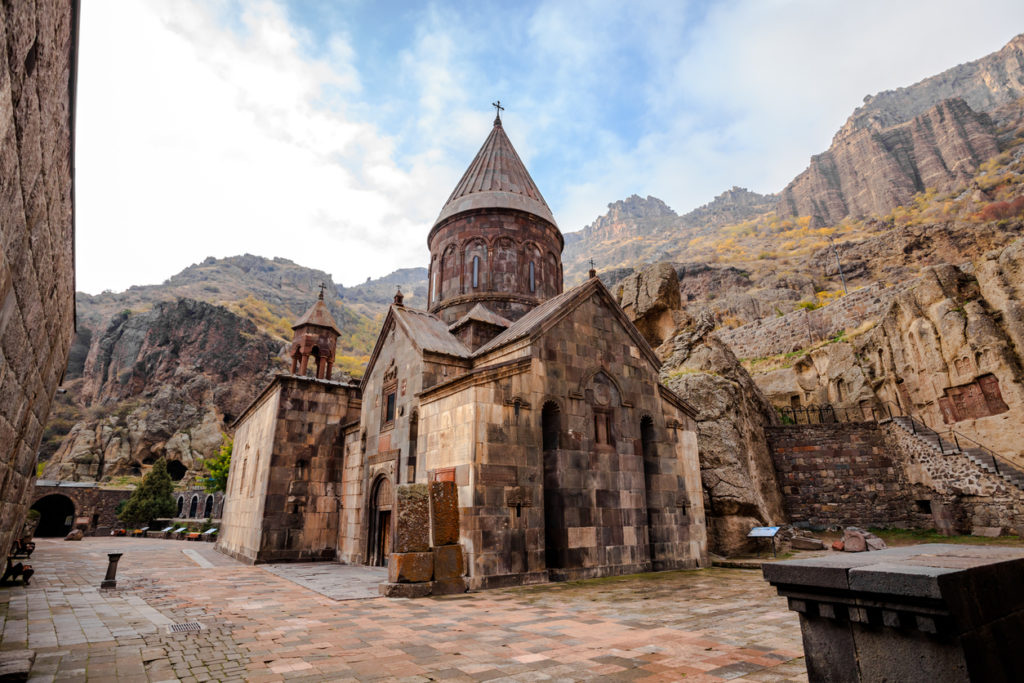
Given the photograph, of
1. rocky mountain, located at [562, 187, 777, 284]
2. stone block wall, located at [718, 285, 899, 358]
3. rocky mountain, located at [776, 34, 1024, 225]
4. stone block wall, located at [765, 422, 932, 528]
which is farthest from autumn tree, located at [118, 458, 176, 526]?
rocky mountain, located at [776, 34, 1024, 225]

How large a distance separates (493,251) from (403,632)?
13.4 meters

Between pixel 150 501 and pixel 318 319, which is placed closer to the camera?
pixel 318 319

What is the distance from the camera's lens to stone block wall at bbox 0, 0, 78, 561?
2.22 meters

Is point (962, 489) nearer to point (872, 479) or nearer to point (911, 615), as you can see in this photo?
point (872, 479)

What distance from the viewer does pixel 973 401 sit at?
15.1 metres

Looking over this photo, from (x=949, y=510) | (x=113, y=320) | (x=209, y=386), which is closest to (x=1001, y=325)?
(x=949, y=510)

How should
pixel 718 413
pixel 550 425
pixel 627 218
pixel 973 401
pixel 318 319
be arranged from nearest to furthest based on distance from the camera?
pixel 550 425, pixel 718 413, pixel 973 401, pixel 318 319, pixel 627 218

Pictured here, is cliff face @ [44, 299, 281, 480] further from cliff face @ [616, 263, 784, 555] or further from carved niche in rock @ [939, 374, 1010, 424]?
carved niche in rock @ [939, 374, 1010, 424]

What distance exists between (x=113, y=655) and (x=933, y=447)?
759 inches

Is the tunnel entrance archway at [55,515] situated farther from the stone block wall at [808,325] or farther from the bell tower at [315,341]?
the stone block wall at [808,325]

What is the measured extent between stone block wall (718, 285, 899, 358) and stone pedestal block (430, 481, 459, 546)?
23164 millimetres

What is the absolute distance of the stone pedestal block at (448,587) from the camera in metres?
7.98

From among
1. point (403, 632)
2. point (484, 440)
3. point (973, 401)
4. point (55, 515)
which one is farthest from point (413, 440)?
point (55, 515)

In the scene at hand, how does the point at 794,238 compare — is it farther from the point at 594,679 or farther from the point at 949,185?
the point at 594,679
